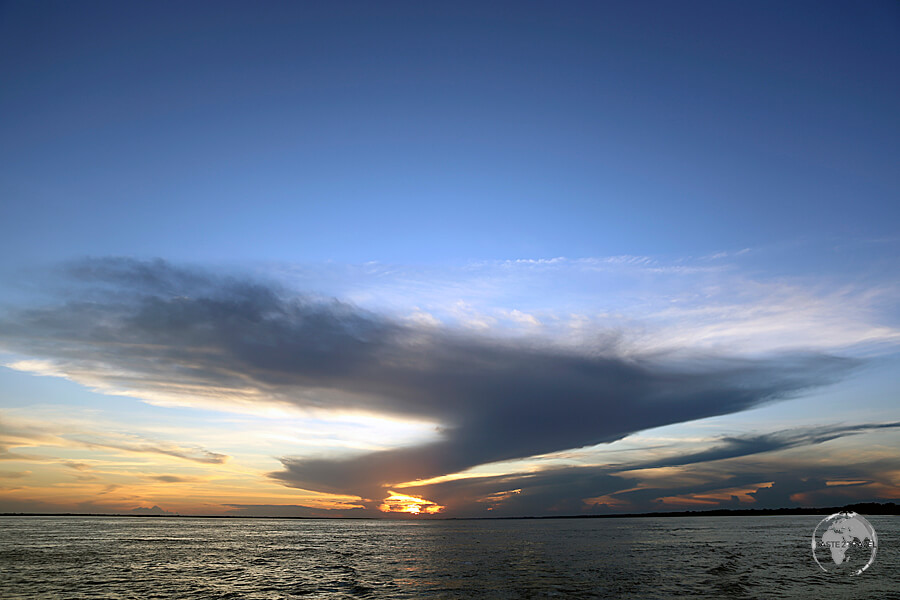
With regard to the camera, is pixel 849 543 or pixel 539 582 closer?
pixel 539 582

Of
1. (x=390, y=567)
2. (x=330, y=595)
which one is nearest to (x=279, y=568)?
(x=390, y=567)

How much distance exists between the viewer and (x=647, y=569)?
217 ft

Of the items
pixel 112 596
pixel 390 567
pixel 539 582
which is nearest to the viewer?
pixel 112 596

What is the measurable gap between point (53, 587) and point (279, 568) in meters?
26.0

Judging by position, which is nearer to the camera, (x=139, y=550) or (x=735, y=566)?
(x=735, y=566)

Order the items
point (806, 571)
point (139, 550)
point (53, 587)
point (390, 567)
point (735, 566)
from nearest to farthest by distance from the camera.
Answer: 1. point (53, 587)
2. point (806, 571)
3. point (735, 566)
4. point (390, 567)
5. point (139, 550)

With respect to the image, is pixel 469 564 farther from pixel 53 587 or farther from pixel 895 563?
pixel 895 563

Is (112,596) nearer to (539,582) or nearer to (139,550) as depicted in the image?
(539,582)

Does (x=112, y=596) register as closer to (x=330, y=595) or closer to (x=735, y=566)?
(x=330, y=595)

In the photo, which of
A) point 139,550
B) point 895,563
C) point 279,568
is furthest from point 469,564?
point 139,550

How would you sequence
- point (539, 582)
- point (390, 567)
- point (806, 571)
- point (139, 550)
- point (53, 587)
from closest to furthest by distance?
point (53, 587), point (539, 582), point (806, 571), point (390, 567), point (139, 550)

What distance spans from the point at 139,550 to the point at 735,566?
102562mm

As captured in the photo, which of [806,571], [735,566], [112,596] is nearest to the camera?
[112,596]

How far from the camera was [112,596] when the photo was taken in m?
47.4
